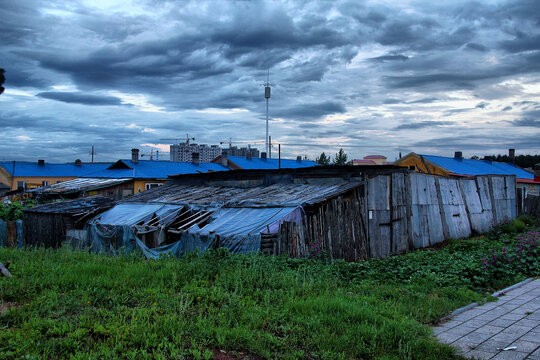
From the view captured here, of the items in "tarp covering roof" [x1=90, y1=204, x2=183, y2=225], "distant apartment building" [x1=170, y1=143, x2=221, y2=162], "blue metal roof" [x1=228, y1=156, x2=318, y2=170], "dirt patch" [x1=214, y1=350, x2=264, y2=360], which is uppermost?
"distant apartment building" [x1=170, y1=143, x2=221, y2=162]

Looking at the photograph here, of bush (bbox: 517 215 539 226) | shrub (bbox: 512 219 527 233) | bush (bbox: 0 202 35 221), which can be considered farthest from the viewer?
bush (bbox: 0 202 35 221)

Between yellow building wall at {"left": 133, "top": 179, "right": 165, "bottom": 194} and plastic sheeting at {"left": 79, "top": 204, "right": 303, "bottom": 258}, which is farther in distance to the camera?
yellow building wall at {"left": 133, "top": 179, "right": 165, "bottom": 194}

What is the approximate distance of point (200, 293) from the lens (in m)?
5.91

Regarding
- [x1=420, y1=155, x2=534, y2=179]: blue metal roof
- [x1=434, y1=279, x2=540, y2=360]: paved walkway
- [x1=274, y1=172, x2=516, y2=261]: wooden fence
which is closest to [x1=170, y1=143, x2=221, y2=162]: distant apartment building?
[x1=420, y1=155, x2=534, y2=179]: blue metal roof

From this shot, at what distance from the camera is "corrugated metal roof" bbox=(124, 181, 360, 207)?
42.2ft

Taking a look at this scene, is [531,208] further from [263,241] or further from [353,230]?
[263,241]

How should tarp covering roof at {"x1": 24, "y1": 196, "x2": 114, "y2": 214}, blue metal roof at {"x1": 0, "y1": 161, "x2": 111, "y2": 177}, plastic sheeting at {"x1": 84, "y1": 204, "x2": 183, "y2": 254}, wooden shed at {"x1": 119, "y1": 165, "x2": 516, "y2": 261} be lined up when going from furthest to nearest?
blue metal roof at {"x1": 0, "y1": 161, "x2": 111, "y2": 177} → tarp covering roof at {"x1": 24, "y1": 196, "x2": 114, "y2": 214} → plastic sheeting at {"x1": 84, "y1": 204, "x2": 183, "y2": 254} → wooden shed at {"x1": 119, "y1": 165, "x2": 516, "y2": 261}

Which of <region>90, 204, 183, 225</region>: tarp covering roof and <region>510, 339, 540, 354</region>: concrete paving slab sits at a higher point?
<region>90, 204, 183, 225</region>: tarp covering roof

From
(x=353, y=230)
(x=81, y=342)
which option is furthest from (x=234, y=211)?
(x=81, y=342)

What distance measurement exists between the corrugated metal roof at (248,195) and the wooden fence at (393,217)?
0.55m

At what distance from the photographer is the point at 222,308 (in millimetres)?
5387

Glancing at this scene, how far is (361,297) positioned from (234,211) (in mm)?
7618

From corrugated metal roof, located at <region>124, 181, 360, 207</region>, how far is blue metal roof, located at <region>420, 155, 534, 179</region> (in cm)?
2186

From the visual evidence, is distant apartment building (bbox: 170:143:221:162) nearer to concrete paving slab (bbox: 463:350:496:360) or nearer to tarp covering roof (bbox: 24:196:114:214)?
tarp covering roof (bbox: 24:196:114:214)
